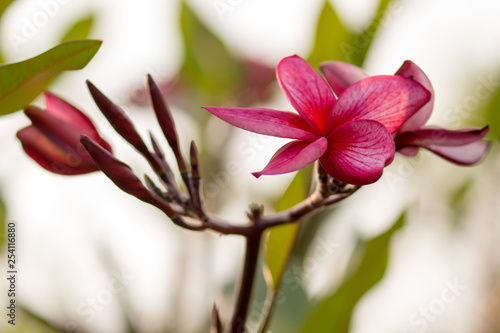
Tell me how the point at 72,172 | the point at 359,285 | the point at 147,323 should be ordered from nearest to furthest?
the point at 72,172, the point at 359,285, the point at 147,323

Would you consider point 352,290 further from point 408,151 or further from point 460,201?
point 460,201

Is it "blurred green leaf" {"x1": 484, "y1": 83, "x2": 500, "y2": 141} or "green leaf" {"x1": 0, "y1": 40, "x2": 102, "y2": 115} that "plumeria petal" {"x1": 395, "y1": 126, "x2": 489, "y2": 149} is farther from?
"blurred green leaf" {"x1": 484, "y1": 83, "x2": 500, "y2": 141}

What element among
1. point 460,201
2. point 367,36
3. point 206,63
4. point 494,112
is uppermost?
point 367,36

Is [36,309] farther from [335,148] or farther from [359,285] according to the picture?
[335,148]

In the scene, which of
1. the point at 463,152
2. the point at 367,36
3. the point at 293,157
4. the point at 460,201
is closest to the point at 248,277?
the point at 293,157

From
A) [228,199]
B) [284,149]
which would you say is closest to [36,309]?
[228,199]

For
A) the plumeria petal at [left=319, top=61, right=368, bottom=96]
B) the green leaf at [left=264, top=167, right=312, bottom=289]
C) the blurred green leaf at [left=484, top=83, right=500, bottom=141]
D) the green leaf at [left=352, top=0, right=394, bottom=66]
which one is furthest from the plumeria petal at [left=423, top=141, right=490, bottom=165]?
Result: the blurred green leaf at [left=484, top=83, right=500, bottom=141]
